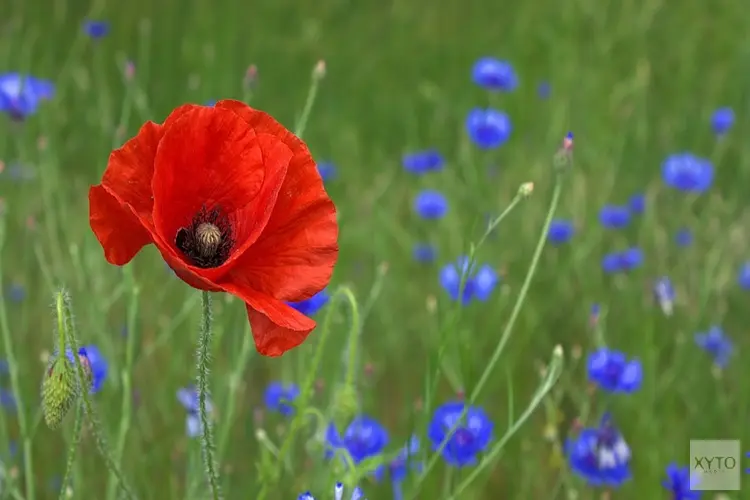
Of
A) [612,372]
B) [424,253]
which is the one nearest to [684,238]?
[424,253]

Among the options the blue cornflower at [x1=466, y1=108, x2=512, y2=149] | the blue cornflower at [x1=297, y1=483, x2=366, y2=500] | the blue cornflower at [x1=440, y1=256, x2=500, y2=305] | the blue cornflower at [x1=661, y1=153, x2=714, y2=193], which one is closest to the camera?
the blue cornflower at [x1=297, y1=483, x2=366, y2=500]

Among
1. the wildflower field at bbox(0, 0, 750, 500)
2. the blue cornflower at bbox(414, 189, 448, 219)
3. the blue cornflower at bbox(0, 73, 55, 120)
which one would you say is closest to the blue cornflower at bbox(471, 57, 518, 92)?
the wildflower field at bbox(0, 0, 750, 500)

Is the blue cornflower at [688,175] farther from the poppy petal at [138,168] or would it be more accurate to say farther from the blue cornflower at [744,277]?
the poppy petal at [138,168]

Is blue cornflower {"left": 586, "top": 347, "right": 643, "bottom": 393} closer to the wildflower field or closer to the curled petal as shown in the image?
the wildflower field

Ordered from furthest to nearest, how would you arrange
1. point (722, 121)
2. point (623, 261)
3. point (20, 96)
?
1. point (722, 121)
2. point (623, 261)
3. point (20, 96)

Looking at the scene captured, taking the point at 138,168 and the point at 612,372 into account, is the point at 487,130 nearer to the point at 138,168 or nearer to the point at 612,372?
the point at 612,372
